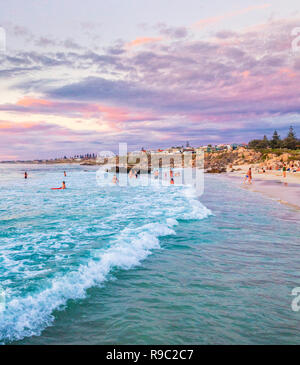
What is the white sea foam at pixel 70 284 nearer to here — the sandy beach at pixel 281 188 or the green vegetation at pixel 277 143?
the sandy beach at pixel 281 188

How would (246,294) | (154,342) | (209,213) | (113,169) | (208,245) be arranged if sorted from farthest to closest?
(113,169)
(209,213)
(208,245)
(246,294)
(154,342)

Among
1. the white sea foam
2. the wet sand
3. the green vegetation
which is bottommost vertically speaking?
the white sea foam

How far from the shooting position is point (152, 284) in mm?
6711

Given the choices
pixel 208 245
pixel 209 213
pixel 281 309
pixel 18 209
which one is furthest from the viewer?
pixel 18 209

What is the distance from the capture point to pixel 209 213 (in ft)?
54.9

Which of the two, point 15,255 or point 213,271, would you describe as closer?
point 213,271

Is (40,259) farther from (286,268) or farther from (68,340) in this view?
(286,268)

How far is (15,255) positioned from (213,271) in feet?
23.5

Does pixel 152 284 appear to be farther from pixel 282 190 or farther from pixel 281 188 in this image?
pixel 281 188

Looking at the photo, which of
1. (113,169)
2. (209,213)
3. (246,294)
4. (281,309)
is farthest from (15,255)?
(113,169)

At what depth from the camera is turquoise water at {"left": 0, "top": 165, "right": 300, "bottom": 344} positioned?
186 inches

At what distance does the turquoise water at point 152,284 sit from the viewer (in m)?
4.73

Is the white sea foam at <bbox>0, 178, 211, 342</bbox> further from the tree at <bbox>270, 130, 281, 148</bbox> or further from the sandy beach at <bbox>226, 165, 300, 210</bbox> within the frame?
the tree at <bbox>270, 130, 281, 148</bbox>

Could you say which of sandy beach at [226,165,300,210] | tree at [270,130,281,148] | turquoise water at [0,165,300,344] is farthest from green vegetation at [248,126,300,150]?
turquoise water at [0,165,300,344]
